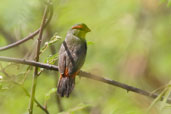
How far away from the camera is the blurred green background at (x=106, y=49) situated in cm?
609

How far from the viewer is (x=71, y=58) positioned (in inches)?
207

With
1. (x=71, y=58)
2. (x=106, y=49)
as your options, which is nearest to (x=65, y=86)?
(x=71, y=58)

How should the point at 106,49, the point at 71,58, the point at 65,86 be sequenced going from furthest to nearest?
1. the point at 106,49
2. the point at 71,58
3. the point at 65,86

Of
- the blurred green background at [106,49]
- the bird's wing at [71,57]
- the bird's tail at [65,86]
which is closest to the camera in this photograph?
the bird's tail at [65,86]

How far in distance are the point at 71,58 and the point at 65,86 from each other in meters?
0.78

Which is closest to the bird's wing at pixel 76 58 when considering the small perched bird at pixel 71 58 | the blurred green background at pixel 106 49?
the small perched bird at pixel 71 58

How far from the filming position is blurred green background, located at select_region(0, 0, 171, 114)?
6.09 m

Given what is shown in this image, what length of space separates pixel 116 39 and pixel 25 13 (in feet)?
18.3

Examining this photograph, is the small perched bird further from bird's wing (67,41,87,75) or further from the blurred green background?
the blurred green background

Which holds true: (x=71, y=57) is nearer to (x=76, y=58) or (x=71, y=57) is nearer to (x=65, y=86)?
(x=76, y=58)

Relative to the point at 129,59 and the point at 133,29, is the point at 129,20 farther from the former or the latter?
the point at 129,59

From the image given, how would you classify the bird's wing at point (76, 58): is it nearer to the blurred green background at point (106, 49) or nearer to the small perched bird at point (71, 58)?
the small perched bird at point (71, 58)

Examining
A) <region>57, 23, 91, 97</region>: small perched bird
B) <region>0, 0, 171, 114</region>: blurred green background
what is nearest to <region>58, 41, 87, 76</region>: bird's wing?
<region>57, 23, 91, 97</region>: small perched bird

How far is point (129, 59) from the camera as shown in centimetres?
653
